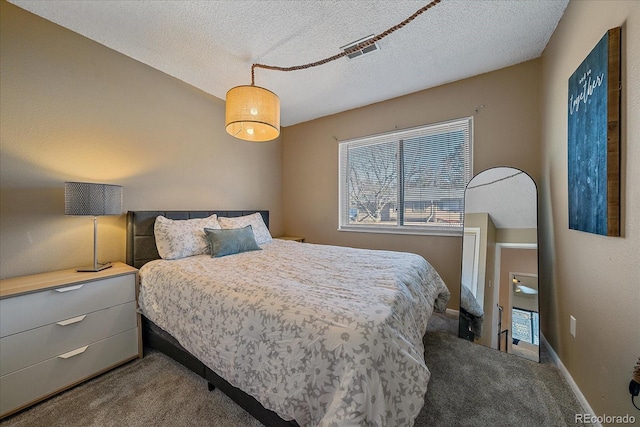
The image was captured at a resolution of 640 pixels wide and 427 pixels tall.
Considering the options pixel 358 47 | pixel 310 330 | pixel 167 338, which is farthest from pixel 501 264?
pixel 167 338

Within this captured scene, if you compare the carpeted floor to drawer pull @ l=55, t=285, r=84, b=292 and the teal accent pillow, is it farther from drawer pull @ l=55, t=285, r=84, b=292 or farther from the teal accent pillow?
the teal accent pillow

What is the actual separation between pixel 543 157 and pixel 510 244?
89 cm

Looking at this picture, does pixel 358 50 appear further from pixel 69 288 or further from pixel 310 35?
pixel 69 288

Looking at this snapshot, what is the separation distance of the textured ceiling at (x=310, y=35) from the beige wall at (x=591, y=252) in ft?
1.37

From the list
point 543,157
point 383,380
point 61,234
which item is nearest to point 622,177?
point 543,157

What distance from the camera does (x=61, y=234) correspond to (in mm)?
1902

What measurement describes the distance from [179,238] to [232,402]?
4.75ft

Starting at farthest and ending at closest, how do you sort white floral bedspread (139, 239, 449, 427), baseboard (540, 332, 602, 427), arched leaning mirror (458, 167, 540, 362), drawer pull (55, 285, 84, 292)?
arched leaning mirror (458, 167, 540, 362) → drawer pull (55, 285, 84, 292) → baseboard (540, 332, 602, 427) → white floral bedspread (139, 239, 449, 427)

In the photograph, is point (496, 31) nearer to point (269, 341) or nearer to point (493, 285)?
point (493, 285)

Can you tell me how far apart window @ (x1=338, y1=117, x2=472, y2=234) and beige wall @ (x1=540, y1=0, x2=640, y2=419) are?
2.49 ft

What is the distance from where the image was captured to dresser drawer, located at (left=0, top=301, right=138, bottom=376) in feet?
4.46

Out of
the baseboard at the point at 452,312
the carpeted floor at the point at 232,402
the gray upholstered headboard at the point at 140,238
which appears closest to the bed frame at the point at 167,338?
the gray upholstered headboard at the point at 140,238

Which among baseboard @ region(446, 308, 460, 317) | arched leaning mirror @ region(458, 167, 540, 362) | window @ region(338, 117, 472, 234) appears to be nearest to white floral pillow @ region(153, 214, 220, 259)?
window @ region(338, 117, 472, 234)

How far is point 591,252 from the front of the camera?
1.36 m
